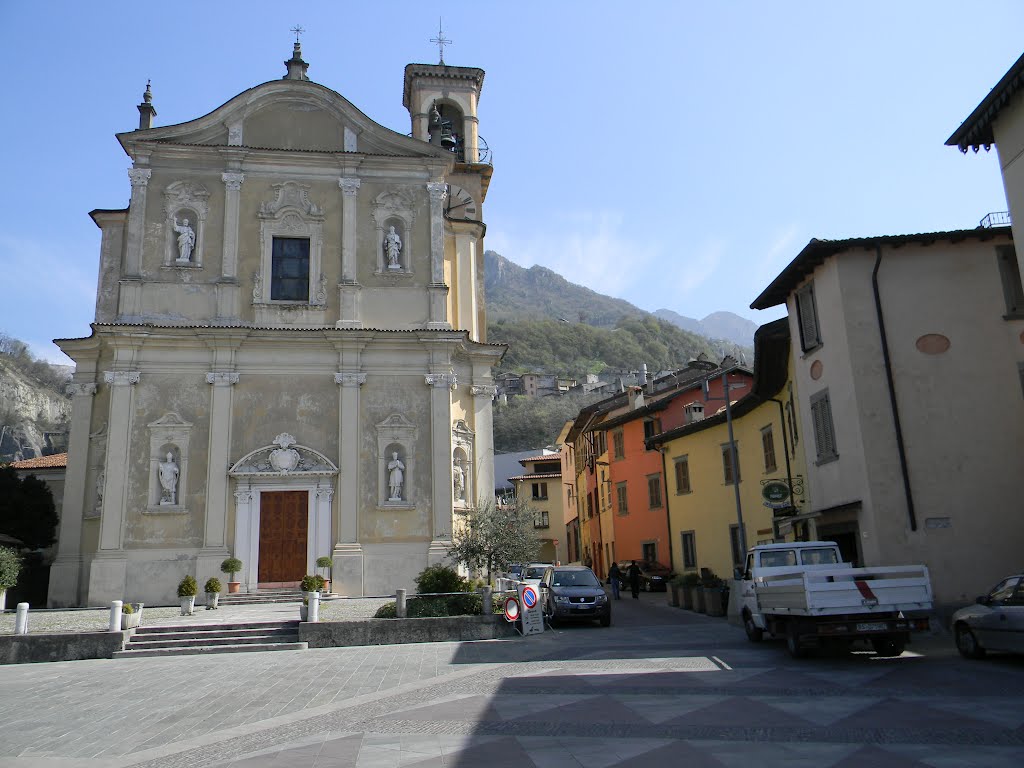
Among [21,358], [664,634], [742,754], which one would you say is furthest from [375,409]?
[21,358]

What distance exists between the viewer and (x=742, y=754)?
7.16m

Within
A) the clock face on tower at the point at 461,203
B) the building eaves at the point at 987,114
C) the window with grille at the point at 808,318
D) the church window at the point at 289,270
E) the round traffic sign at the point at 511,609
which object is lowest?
the round traffic sign at the point at 511,609

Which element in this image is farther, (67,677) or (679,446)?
(679,446)

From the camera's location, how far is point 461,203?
32.6m

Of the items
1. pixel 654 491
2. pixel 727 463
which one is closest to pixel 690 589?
pixel 727 463

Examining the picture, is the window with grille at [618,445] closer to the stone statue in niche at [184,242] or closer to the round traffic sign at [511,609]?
the stone statue in niche at [184,242]

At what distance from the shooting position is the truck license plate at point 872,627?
38.8 feet

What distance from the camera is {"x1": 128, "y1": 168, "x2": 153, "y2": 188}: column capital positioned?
82.5 feet

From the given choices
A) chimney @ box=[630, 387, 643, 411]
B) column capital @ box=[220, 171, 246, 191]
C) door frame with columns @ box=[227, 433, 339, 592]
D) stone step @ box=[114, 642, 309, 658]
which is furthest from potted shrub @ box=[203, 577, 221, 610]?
chimney @ box=[630, 387, 643, 411]

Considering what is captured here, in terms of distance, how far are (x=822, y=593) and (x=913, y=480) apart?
5.38 metres

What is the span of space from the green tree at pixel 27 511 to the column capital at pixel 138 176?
1158cm

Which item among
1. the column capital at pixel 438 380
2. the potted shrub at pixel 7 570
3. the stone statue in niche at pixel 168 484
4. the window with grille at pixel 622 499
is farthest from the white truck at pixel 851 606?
the window with grille at pixel 622 499

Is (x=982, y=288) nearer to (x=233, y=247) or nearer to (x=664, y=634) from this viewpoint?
(x=664, y=634)

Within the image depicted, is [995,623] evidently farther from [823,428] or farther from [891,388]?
[823,428]
